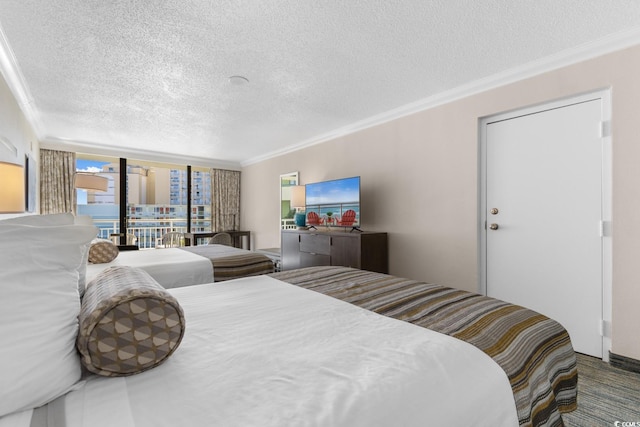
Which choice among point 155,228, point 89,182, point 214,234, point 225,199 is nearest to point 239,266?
point 89,182

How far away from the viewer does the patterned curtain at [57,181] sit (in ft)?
16.4

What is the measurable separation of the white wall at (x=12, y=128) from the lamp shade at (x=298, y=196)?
321cm

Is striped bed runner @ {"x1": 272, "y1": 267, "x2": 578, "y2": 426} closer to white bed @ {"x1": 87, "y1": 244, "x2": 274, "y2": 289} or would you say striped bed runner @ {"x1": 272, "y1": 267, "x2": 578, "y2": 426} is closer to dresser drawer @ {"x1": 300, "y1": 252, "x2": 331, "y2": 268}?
white bed @ {"x1": 87, "y1": 244, "x2": 274, "y2": 289}

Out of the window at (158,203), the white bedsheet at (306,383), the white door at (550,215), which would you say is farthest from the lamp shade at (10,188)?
the window at (158,203)

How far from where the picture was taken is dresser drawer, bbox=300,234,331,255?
3.98m

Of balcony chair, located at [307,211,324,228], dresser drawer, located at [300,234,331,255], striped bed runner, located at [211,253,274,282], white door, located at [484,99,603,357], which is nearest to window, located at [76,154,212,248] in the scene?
balcony chair, located at [307,211,324,228]

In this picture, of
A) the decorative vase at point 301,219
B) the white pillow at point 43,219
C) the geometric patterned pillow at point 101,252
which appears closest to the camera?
the white pillow at point 43,219

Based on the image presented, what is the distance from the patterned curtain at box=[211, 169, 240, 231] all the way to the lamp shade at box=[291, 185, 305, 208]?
2631mm

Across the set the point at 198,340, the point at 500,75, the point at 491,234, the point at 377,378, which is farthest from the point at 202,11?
the point at 491,234

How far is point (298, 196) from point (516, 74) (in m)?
3.17

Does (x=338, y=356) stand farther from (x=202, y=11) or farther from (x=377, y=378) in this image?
(x=202, y=11)

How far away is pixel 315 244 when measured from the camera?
416 centimetres

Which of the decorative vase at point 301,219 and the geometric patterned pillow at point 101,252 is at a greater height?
the decorative vase at point 301,219

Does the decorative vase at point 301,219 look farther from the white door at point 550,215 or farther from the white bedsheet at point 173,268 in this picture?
the white door at point 550,215
